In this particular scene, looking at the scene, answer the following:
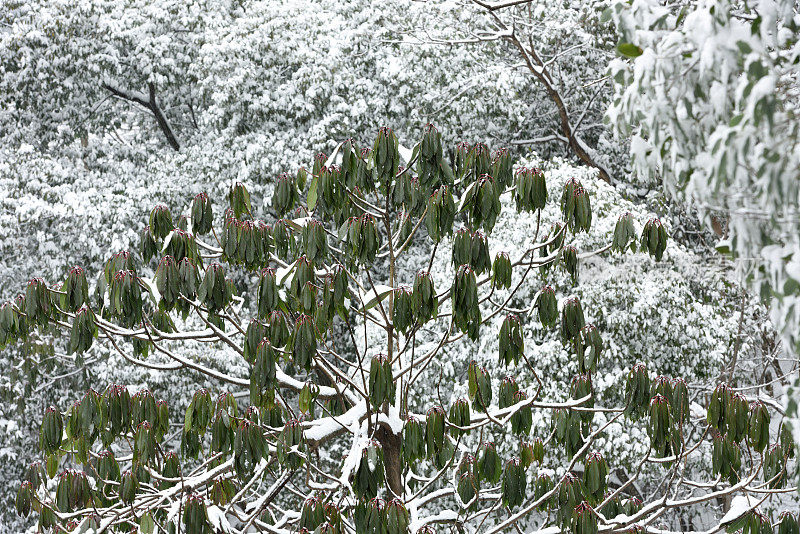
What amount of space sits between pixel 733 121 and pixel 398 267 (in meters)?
8.08

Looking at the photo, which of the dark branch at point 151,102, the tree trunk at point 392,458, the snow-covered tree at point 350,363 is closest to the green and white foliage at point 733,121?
the snow-covered tree at point 350,363

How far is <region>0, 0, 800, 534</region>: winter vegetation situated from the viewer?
2.08 metres

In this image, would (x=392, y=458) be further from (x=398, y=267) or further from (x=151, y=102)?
(x=151, y=102)

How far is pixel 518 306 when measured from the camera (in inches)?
307

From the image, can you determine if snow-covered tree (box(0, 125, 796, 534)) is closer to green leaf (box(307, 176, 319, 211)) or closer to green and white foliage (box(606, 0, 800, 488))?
green leaf (box(307, 176, 319, 211))

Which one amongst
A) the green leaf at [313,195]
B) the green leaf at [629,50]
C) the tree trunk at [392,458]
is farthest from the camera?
the tree trunk at [392,458]

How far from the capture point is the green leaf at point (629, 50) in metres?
1.93

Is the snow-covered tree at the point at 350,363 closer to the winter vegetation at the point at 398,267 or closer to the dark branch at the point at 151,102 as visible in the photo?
the winter vegetation at the point at 398,267

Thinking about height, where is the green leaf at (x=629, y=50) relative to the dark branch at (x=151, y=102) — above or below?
above

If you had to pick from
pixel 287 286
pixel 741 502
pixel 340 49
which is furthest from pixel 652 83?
pixel 340 49

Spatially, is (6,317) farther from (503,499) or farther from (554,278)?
(554,278)

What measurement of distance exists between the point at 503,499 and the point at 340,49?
6781mm

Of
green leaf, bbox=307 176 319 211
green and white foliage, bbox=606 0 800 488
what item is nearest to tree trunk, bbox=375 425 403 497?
green leaf, bbox=307 176 319 211

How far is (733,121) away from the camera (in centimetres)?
163
